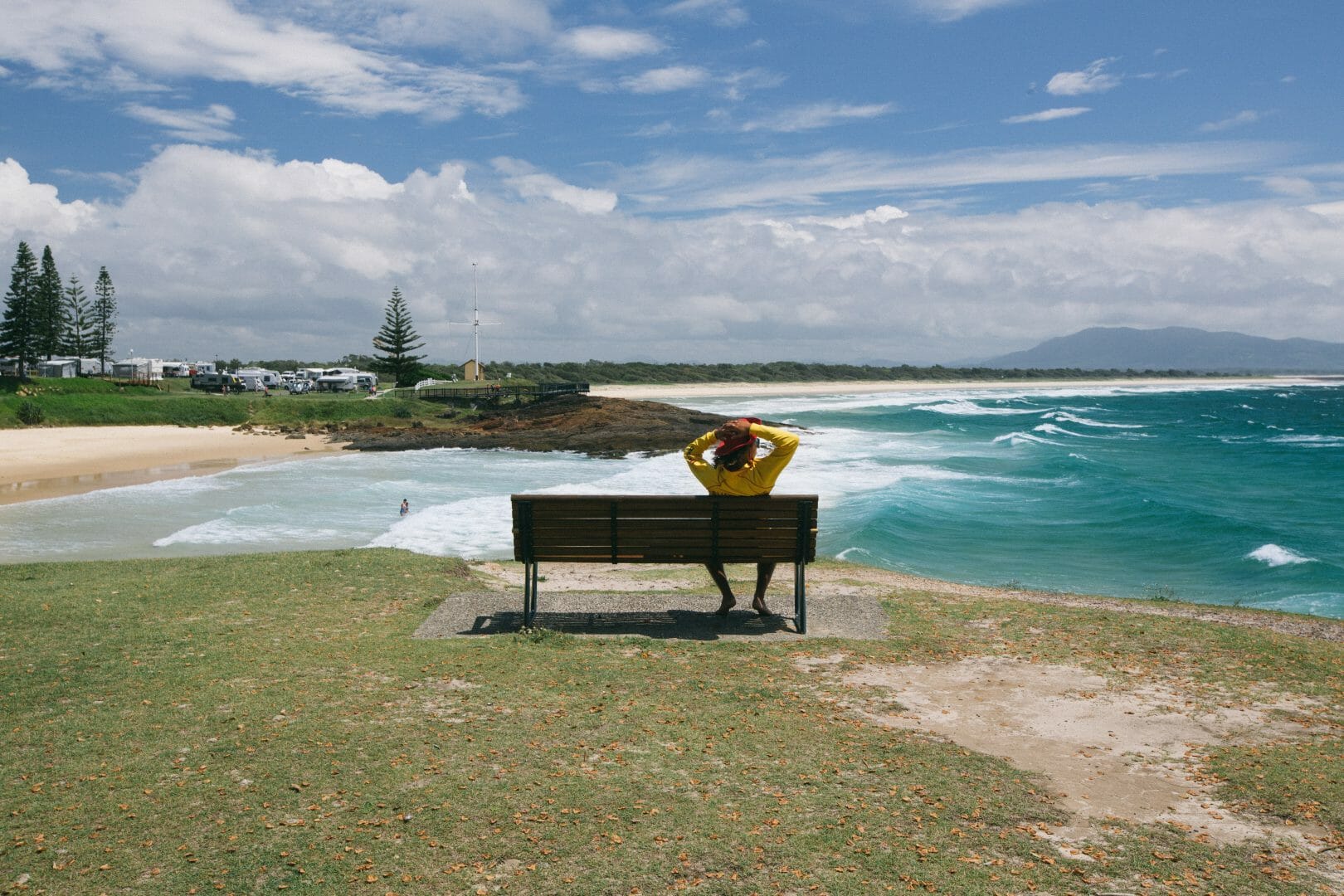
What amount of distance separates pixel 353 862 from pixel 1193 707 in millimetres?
5643

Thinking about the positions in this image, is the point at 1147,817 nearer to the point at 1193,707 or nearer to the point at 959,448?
the point at 1193,707

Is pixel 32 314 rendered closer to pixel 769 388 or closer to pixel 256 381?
pixel 256 381

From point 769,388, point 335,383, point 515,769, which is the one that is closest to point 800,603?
point 515,769

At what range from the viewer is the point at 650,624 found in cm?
875

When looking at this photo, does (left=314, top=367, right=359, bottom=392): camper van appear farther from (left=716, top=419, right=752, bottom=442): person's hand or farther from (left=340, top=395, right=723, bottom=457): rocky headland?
(left=716, top=419, right=752, bottom=442): person's hand

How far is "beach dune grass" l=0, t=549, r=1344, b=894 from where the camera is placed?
4113mm

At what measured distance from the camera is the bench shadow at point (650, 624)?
8.40m

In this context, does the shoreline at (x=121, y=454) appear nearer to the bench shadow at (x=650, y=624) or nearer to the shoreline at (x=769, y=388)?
the bench shadow at (x=650, y=624)

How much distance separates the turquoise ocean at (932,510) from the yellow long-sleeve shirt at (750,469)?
8.27 meters

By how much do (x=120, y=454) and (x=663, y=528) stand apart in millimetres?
34661

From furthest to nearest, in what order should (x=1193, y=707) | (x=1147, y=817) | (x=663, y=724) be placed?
(x=1193, y=707) < (x=663, y=724) < (x=1147, y=817)

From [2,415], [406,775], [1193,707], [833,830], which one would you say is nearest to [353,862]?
[406,775]

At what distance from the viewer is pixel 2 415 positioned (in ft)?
140

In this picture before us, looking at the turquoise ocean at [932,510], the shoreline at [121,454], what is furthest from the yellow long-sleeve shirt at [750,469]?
the shoreline at [121,454]
